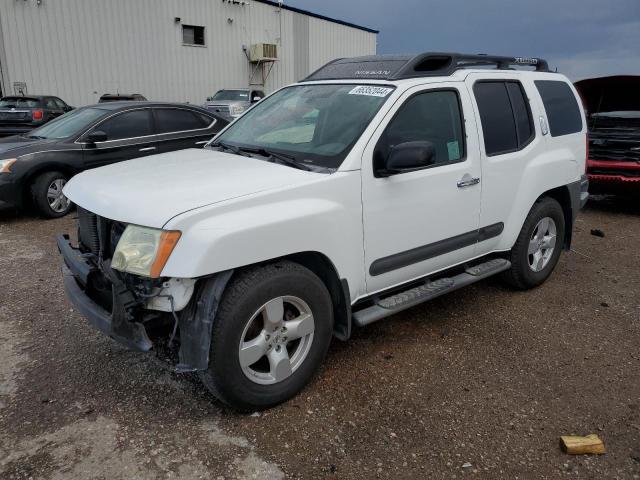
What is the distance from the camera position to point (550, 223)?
15.7 feet

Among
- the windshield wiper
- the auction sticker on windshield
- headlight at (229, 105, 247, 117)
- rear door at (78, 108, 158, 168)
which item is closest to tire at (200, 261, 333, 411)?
the windshield wiper

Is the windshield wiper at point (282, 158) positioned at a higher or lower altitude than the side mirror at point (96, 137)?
higher

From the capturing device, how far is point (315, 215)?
2865 mm

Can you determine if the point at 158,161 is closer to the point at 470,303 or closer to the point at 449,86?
the point at 449,86

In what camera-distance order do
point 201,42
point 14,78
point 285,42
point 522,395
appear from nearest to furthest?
1. point 522,395
2. point 14,78
3. point 201,42
4. point 285,42

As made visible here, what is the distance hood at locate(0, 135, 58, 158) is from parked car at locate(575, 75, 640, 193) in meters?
7.83

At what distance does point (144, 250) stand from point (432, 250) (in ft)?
6.39

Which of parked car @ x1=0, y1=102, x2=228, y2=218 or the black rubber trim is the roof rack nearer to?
the black rubber trim

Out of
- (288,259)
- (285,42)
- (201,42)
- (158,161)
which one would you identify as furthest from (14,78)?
(288,259)

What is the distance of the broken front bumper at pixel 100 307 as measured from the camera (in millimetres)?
2652

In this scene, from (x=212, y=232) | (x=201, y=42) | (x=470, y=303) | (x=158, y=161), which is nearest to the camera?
(x=212, y=232)

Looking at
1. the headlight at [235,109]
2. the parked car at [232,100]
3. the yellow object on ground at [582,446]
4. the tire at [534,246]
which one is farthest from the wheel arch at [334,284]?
the parked car at [232,100]

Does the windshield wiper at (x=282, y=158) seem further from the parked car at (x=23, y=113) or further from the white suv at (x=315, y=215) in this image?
the parked car at (x=23, y=113)

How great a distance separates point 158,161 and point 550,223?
11.3 ft
